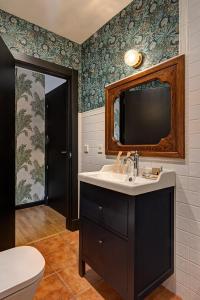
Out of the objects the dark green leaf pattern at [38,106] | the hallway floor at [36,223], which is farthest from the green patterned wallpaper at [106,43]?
the hallway floor at [36,223]

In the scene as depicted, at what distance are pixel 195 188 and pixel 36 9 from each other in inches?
86.8

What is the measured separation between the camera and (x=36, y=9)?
70.9 inches

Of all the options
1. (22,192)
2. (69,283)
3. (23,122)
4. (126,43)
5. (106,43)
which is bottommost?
(69,283)

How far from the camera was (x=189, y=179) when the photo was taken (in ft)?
4.14

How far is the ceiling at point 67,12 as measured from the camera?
172 centimetres

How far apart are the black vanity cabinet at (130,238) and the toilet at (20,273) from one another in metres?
0.46

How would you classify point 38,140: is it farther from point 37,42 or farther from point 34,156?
point 37,42

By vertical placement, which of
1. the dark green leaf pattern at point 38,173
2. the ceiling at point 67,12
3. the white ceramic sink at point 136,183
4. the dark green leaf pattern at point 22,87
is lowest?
the dark green leaf pattern at point 38,173

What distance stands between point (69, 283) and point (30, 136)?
241 cm

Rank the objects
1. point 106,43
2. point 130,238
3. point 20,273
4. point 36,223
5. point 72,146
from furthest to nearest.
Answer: point 36,223, point 72,146, point 106,43, point 130,238, point 20,273

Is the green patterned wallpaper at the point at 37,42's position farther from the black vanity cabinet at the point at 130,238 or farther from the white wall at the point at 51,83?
the black vanity cabinet at the point at 130,238

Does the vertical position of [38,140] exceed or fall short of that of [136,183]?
it exceeds it

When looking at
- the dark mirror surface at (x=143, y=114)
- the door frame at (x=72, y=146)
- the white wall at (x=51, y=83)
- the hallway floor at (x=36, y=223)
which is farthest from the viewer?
the white wall at (x=51, y=83)

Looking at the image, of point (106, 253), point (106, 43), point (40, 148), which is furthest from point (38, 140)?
point (106, 253)
